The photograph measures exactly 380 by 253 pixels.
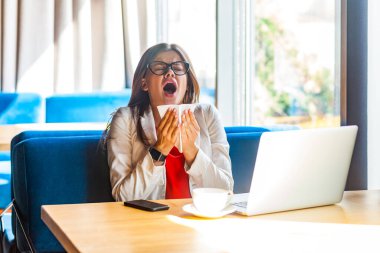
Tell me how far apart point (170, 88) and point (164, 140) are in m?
0.20

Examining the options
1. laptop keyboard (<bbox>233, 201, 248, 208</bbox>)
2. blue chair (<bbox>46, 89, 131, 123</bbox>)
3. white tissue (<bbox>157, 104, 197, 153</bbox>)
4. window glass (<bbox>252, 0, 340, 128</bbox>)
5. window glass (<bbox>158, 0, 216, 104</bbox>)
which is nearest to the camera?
laptop keyboard (<bbox>233, 201, 248, 208</bbox>)

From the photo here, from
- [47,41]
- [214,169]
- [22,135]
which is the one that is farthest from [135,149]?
[47,41]

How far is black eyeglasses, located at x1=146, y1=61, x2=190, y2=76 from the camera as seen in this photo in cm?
212

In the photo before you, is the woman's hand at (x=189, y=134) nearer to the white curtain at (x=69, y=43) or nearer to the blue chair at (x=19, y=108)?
the blue chair at (x=19, y=108)

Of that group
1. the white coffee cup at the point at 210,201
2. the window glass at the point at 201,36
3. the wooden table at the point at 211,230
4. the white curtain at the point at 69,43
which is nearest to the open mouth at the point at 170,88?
the wooden table at the point at 211,230

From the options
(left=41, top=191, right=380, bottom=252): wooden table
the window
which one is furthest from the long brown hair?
the window

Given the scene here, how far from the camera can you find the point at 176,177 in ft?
6.86

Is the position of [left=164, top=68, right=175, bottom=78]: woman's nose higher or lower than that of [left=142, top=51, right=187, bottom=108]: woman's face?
higher

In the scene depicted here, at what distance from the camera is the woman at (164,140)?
200cm

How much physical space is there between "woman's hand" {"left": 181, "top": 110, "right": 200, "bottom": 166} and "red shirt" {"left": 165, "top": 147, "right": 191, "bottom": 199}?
0.06 m

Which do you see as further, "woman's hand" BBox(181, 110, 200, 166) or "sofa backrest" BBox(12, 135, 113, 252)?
"sofa backrest" BBox(12, 135, 113, 252)

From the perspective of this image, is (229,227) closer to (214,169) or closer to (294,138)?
(294,138)

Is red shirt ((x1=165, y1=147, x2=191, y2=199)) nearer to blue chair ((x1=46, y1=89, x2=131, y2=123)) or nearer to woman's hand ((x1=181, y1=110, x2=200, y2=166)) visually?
woman's hand ((x1=181, y1=110, x2=200, y2=166))

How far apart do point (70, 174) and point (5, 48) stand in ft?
10.3
